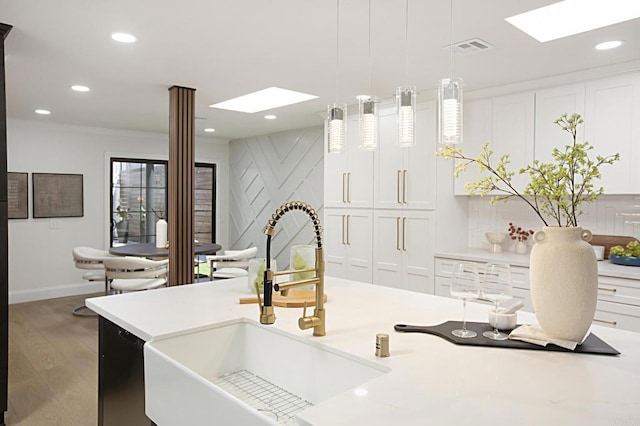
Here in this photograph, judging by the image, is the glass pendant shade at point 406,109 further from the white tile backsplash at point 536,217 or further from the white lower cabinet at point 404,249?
the white lower cabinet at point 404,249

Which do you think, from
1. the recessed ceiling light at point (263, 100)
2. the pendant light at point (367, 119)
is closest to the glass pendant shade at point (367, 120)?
the pendant light at point (367, 119)

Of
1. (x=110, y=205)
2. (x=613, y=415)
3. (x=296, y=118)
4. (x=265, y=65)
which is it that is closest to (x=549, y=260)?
(x=613, y=415)

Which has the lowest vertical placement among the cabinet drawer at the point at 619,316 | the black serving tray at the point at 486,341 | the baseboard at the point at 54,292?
the baseboard at the point at 54,292

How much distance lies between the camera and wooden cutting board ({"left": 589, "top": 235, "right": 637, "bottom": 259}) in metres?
3.67

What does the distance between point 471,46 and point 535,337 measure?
6.82ft

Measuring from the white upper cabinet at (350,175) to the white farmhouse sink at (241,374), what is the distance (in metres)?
3.16

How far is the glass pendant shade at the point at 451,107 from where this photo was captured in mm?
1747

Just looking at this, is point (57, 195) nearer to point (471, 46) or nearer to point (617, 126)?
point (471, 46)

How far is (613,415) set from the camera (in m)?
Answer: 1.00

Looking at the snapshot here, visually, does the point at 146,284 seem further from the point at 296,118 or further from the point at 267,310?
the point at 267,310

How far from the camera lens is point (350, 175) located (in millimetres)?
4973

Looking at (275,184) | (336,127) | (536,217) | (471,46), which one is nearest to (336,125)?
(336,127)

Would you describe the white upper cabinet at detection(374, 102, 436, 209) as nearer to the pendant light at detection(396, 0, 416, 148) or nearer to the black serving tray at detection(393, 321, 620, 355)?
the pendant light at detection(396, 0, 416, 148)

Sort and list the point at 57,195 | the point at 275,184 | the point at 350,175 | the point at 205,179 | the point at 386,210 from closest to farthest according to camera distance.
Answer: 1. the point at 386,210
2. the point at 350,175
3. the point at 57,195
4. the point at 275,184
5. the point at 205,179
